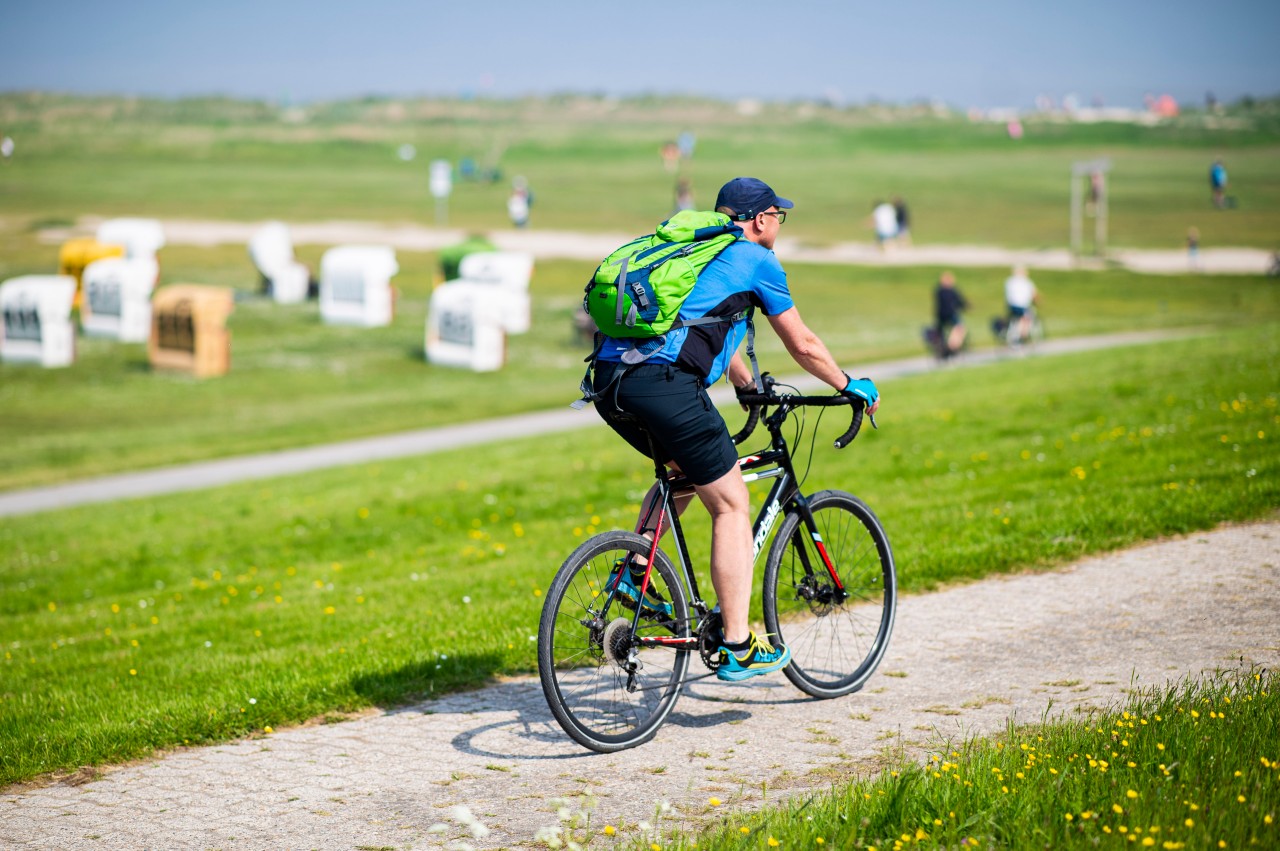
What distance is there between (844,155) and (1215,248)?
6575cm

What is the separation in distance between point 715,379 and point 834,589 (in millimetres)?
1281

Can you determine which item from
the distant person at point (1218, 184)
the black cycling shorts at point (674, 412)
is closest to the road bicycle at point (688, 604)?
the black cycling shorts at point (674, 412)

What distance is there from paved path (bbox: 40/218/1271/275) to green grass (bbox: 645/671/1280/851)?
122 feet

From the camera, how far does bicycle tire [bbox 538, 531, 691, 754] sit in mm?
4773

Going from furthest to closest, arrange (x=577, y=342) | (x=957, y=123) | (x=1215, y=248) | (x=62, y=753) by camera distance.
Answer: (x=957, y=123) < (x=1215, y=248) < (x=577, y=342) < (x=62, y=753)

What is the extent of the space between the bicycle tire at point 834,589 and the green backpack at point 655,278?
1.21 m

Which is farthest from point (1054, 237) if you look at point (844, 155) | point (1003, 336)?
point (844, 155)

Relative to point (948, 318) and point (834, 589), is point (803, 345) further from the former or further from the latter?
point (948, 318)

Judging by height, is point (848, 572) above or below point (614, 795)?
above

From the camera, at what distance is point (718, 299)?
190 inches

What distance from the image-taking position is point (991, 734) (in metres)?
4.75

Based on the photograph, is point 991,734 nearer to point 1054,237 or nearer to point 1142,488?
point 1142,488

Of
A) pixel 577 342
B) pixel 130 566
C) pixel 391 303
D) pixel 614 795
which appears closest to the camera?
pixel 614 795

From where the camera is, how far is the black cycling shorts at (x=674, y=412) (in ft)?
15.7
